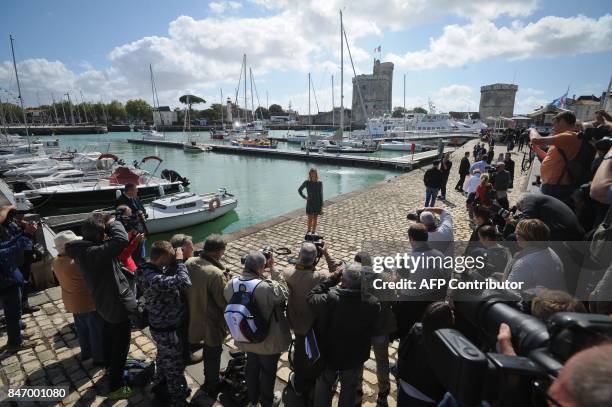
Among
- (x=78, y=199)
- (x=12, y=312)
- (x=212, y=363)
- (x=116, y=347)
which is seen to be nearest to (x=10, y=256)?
(x=12, y=312)

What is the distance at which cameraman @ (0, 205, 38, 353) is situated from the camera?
353 centimetres

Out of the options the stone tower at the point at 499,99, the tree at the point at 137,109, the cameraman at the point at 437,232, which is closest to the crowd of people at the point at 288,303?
the cameraman at the point at 437,232

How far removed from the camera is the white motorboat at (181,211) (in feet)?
36.2

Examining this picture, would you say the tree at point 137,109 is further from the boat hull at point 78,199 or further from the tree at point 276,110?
the boat hull at point 78,199

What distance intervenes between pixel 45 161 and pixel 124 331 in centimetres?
2587

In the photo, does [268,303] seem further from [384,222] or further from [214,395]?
[384,222]

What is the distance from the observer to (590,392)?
0.74 m

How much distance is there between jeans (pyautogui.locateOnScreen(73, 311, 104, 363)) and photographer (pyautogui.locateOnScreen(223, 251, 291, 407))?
1.82 metres

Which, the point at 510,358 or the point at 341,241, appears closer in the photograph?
the point at 510,358

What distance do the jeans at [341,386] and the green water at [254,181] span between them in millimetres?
9879

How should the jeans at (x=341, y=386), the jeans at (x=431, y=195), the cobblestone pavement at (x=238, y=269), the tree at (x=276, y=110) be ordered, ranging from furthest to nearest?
the tree at (x=276, y=110) → the jeans at (x=431, y=195) → the cobblestone pavement at (x=238, y=269) → the jeans at (x=341, y=386)

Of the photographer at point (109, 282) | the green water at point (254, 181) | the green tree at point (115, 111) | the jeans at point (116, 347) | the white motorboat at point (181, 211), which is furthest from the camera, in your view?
the green tree at point (115, 111)

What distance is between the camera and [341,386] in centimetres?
262

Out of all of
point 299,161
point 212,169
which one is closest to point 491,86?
point 299,161
